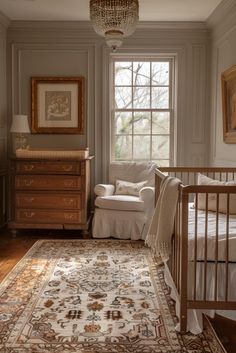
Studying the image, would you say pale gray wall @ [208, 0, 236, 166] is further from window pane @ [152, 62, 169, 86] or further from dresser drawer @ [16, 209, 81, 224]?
dresser drawer @ [16, 209, 81, 224]

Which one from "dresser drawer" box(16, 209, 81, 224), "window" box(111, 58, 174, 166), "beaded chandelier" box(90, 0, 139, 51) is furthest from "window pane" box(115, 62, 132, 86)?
"beaded chandelier" box(90, 0, 139, 51)

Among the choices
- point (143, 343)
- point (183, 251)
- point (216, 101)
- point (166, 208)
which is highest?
point (216, 101)

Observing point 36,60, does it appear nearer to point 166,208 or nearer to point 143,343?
point 166,208

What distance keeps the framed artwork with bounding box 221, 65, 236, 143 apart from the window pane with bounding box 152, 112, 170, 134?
1091 mm

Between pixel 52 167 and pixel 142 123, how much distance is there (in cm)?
148

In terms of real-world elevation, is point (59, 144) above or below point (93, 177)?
above

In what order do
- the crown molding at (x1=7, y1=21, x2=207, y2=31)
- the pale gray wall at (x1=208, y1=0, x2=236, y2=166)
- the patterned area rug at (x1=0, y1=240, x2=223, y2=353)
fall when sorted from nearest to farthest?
the patterned area rug at (x1=0, y1=240, x2=223, y2=353), the pale gray wall at (x1=208, y1=0, x2=236, y2=166), the crown molding at (x1=7, y1=21, x2=207, y2=31)

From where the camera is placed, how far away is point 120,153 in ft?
17.6

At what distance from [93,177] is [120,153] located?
49cm

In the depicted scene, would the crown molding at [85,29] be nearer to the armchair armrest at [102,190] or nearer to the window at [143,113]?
the window at [143,113]

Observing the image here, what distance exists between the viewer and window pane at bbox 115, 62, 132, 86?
5.27m

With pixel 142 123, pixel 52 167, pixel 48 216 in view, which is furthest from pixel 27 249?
pixel 142 123

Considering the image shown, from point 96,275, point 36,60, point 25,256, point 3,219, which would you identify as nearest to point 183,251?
point 96,275

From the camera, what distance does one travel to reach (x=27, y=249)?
417 cm
